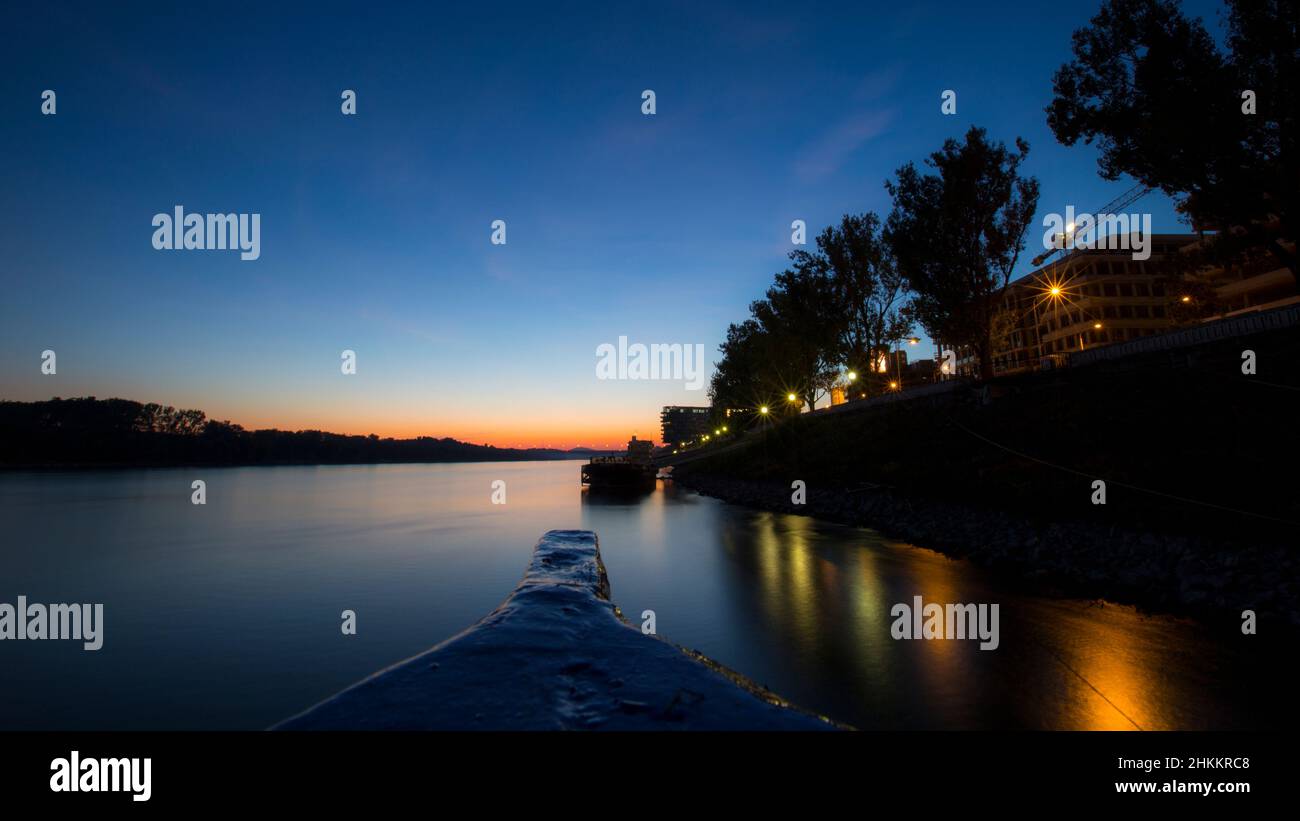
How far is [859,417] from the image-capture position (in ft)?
142

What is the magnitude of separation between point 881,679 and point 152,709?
12.0 metres

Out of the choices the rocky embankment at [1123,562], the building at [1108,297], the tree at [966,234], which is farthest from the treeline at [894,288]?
the building at [1108,297]

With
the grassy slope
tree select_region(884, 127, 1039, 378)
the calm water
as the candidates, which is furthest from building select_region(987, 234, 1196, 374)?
the calm water

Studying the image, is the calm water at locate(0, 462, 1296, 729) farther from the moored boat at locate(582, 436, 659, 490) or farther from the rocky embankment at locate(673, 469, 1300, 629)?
the moored boat at locate(582, 436, 659, 490)

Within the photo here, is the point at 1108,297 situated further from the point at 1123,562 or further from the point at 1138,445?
the point at 1123,562

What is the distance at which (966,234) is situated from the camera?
110 feet

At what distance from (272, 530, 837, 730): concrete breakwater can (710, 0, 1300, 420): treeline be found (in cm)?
2782

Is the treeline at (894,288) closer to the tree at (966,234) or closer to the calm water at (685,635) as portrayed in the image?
the tree at (966,234)

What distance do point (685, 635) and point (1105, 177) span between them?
91.1 feet

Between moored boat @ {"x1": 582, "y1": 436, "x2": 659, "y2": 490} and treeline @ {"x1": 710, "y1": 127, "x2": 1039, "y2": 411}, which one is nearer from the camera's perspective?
treeline @ {"x1": 710, "y1": 127, "x2": 1039, "y2": 411}

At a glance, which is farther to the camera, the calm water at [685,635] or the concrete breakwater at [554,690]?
the calm water at [685,635]

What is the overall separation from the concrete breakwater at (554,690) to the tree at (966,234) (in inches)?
1402

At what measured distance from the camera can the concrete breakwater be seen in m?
2.84

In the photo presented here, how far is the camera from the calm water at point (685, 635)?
750 centimetres
